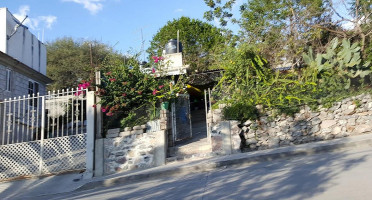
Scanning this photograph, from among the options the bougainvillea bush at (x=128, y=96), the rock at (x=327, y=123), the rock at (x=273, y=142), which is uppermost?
the bougainvillea bush at (x=128, y=96)

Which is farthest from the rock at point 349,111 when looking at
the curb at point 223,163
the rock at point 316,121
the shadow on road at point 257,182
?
the shadow on road at point 257,182

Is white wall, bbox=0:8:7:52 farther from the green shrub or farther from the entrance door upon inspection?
the green shrub

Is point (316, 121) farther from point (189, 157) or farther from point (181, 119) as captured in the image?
point (181, 119)

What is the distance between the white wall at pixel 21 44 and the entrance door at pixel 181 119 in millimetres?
10678

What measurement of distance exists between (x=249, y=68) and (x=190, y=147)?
332cm

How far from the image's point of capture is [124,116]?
8.93 m

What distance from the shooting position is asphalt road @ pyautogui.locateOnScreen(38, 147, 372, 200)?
4.41 meters

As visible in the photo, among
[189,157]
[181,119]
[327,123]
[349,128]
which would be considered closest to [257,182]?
[189,157]

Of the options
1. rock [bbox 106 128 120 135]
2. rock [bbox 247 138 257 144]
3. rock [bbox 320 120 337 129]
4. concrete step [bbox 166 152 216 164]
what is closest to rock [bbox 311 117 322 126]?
rock [bbox 320 120 337 129]

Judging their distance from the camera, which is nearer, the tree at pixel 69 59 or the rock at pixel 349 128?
the rock at pixel 349 128

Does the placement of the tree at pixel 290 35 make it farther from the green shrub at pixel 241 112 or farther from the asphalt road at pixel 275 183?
the asphalt road at pixel 275 183

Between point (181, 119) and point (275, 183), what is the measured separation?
562 cm

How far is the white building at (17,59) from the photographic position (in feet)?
47.0

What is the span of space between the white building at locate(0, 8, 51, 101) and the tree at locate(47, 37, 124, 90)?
572 centimetres
